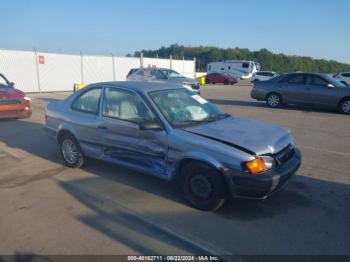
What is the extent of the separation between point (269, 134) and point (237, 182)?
96cm

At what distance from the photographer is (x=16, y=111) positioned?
415 inches

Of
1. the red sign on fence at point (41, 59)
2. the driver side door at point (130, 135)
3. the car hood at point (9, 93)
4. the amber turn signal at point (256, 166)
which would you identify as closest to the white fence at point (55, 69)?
the red sign on fence at point (41, 59)

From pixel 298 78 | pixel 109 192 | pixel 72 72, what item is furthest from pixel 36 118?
pixel 72 72

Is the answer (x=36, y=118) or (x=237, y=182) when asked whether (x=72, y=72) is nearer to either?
(x=36, y=118)

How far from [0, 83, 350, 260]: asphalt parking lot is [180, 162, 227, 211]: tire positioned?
127mm

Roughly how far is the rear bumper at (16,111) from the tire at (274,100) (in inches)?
375

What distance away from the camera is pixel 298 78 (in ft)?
43.5

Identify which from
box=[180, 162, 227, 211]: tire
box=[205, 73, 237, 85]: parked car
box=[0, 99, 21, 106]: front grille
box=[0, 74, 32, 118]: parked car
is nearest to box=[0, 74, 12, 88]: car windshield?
box=[0, 74, 32, 118]: parked car

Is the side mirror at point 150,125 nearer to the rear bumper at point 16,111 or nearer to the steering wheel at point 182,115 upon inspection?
the steering wheel at point 182,115

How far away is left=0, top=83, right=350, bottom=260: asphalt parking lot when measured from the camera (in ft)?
11.3

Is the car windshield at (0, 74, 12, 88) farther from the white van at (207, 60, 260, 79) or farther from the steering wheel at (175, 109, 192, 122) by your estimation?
the white van at (207, 60, 260, 79)

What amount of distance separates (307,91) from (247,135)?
9.72m

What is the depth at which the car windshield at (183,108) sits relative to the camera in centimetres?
461

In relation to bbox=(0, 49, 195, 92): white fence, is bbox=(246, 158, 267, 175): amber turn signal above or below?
above
